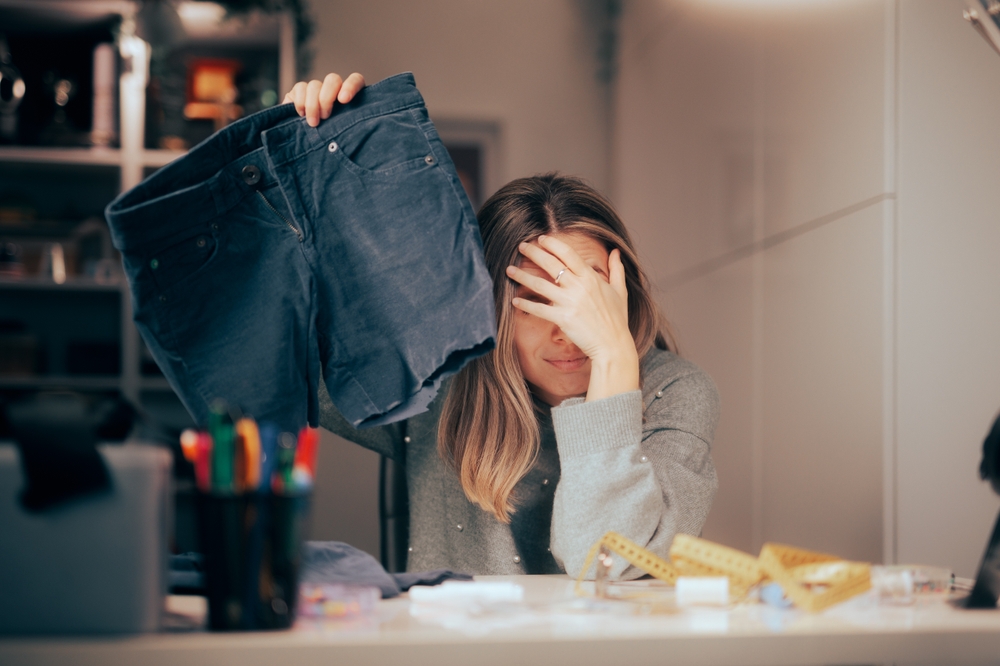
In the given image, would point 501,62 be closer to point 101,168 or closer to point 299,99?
point 101,168

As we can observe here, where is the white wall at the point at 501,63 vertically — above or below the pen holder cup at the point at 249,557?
above

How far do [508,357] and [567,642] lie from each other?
2.55ft

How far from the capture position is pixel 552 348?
50.4 inches

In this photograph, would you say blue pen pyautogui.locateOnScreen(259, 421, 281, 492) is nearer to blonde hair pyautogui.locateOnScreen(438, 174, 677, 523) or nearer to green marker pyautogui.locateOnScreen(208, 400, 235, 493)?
green marker pyautogui.locateOnScreen(208, 400, 235, 493)

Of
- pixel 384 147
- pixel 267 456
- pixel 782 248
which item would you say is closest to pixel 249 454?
pixel 267 456

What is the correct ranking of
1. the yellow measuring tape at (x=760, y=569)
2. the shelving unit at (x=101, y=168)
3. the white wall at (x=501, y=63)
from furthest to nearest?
the white wall at (x=501, y=63)
the shelving unit at (x=101, y=168)
the yellow measuring tape at (x=760, y=569)

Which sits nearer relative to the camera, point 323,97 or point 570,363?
point 323,97

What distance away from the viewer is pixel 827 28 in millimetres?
1870

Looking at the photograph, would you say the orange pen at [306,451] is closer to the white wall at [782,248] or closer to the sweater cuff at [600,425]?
the sweater cuff at [600,425]

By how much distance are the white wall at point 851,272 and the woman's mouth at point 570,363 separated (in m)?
0.68

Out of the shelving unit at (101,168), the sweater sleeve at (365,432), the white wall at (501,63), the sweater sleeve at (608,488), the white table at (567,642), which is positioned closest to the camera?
the white table at (567,642)

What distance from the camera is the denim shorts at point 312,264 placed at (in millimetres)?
1050

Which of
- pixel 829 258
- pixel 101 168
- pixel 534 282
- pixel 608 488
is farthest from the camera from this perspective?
pixel 101 168

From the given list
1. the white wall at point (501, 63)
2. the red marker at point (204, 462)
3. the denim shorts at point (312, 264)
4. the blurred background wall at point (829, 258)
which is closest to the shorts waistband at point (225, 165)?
the denim shorts at point (312, 264)
